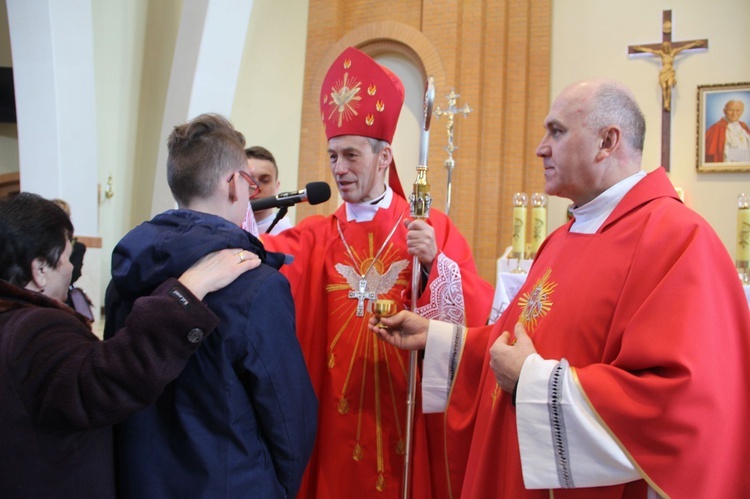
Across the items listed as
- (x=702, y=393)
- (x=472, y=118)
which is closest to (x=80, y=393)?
(x=702, y=393)

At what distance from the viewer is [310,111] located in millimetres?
9094

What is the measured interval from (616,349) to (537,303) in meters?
0.32

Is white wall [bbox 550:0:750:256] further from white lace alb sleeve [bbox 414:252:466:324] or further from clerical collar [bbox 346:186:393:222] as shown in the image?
white lace alb sleeve [bbox 414:252:466:324]

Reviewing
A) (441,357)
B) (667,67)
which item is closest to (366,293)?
(441,357)

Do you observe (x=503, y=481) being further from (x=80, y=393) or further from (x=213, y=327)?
(x=80, y=393)

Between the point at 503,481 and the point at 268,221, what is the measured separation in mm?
2391

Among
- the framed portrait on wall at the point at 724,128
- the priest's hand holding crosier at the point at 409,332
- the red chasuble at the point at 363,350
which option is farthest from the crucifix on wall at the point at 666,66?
the priest's hand holding crosier at the point at 409,332

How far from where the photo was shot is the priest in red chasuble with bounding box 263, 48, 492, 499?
238 centimetres

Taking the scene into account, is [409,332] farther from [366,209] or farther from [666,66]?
[666,66]

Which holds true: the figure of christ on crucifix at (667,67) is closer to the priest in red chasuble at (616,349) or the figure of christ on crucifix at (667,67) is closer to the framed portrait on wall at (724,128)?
the framed portrait on wall at (724,128)

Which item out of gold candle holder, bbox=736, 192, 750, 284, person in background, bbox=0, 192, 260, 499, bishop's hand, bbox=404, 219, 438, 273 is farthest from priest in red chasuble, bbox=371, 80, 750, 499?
gold candle holder, bbox=736, 192, 750, 284

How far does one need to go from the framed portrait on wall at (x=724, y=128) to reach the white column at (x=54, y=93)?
640 cm

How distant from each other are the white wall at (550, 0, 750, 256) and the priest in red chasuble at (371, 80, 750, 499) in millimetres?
6138

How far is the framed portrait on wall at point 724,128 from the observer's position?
23.7ft
